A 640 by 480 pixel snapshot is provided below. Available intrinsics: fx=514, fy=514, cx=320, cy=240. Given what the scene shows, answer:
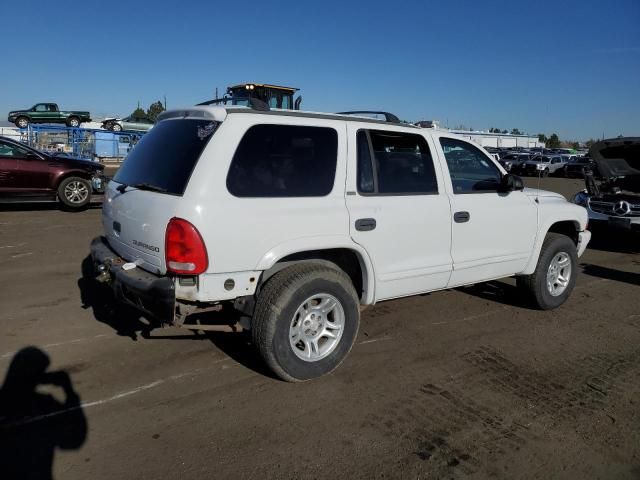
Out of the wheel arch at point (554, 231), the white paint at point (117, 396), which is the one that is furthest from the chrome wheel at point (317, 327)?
the wheel arch at point (554, 231)

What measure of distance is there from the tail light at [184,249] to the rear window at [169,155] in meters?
0.25

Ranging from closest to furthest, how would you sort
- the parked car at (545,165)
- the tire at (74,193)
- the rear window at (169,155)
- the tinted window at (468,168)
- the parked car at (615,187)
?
the rear window at (169,155) < the tinted window at (468,168) < the parked car at (615,187) < the tire at (74,193) < the parked car at (545,165)

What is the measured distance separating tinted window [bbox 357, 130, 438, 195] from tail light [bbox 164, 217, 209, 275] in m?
1.32

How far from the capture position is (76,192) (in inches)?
444

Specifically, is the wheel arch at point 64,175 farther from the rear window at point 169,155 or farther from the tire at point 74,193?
the rear window at point 169,155

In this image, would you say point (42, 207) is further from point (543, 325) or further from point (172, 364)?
point (543, 325)

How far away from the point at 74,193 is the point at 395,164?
9.28 m

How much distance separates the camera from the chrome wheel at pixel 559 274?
17.6ft

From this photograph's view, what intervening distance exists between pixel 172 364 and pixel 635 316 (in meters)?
4.67

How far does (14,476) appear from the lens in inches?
103

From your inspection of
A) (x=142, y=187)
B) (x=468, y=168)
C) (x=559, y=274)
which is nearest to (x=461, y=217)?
(x=468, y=168)

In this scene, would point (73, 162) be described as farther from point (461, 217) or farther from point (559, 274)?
Result: point (559, 274)

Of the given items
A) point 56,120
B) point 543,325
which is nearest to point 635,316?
point 543,325

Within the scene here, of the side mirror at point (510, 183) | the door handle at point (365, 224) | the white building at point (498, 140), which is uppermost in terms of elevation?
the white building at point (498, 140)
